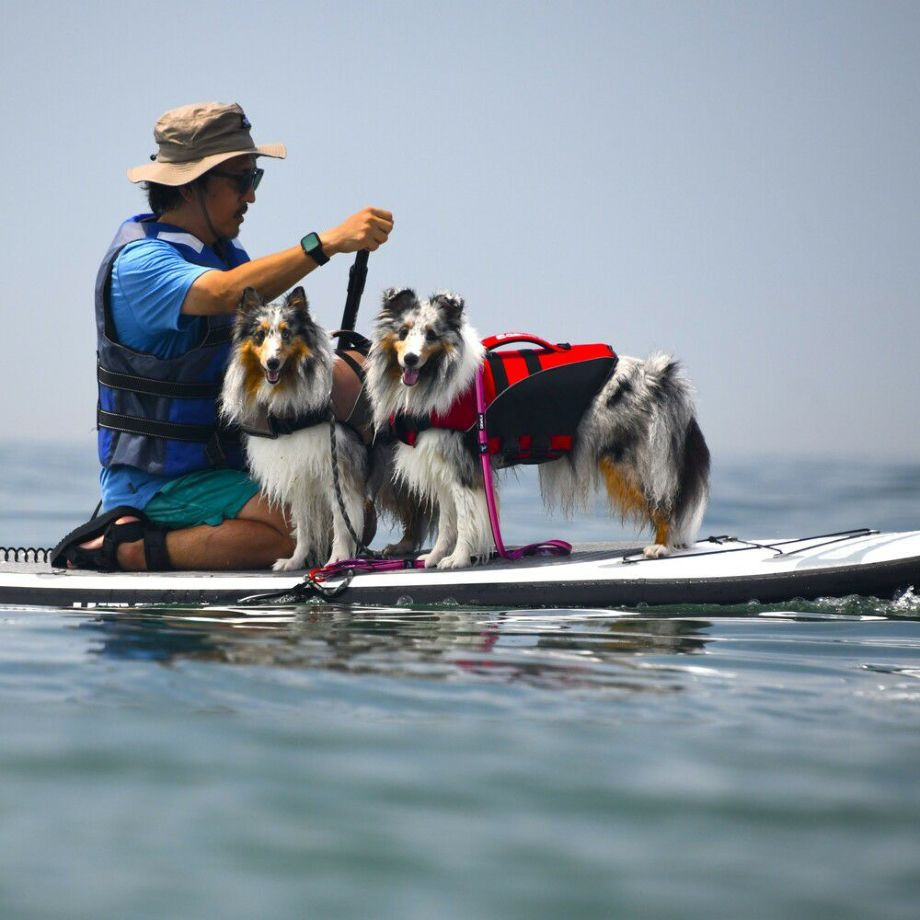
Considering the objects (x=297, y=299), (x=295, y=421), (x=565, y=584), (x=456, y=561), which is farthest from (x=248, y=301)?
(x=565, y=584)

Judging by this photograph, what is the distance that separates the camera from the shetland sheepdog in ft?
16.8

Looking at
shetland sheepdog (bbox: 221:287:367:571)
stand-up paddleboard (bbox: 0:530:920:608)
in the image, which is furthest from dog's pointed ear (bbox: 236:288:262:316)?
stand-up paddleboard (bbox: 0:530:920:608)

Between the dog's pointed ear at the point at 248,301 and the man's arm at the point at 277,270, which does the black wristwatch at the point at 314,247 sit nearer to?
the man's arm at the point at 277,270

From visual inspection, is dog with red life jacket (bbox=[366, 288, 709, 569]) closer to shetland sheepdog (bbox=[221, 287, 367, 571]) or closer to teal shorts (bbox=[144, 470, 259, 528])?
shetland sheepdog (bbox=[221, 287, 367, 571])

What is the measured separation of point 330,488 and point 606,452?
1155mm

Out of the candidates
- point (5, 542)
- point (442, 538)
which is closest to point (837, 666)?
point (442, 538)

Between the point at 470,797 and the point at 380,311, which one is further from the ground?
the point at 380,311

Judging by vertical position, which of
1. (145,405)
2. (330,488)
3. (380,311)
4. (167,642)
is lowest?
(167,642)

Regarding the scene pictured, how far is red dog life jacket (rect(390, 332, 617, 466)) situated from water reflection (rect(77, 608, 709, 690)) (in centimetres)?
74

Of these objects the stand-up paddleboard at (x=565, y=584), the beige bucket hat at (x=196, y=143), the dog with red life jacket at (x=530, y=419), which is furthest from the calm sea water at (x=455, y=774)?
the beige bucket hat at (x=196, y=143)

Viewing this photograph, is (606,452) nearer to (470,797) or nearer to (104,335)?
(104,335)

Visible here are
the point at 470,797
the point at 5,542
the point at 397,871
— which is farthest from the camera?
the point at 5,542

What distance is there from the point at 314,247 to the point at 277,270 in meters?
0.17

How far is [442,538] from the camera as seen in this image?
5434 mm
